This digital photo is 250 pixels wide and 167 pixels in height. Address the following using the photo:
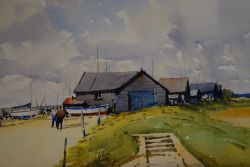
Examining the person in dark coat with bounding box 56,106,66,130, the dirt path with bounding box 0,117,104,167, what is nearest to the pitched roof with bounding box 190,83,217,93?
the dirt path with bounding box 0,117,104,167

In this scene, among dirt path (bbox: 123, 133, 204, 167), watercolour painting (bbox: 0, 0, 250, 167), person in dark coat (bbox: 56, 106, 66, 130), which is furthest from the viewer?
person in dark coat (bbox: 56, 106, 66, 130)

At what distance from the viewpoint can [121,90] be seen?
3.26 metres

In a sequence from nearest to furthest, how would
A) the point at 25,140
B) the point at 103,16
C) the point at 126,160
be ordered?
the point at 126,160
the point at 25,140
the point at 103,16

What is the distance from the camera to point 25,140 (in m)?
3.14

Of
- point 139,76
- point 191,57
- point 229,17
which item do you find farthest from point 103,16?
point 229,17

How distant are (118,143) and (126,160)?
18 centimetres

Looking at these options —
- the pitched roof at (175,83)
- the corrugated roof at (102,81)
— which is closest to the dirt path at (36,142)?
the corrugated roof at (102,81)

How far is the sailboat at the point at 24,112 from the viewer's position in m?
3.27

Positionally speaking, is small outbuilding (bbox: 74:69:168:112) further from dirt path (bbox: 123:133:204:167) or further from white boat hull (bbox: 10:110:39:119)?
white boat hull (bbox: 10:110:39:119)

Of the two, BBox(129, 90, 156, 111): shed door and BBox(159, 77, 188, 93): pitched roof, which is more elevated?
BBox(159, 77, 188, 93): pitched roof

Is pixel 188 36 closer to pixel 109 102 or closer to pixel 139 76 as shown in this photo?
pixel 139 76

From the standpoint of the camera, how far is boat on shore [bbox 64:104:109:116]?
10.6ft

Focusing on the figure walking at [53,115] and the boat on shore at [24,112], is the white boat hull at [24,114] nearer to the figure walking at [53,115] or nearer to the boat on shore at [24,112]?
the boat on shore at [24,112]

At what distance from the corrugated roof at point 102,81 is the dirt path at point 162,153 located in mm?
495
